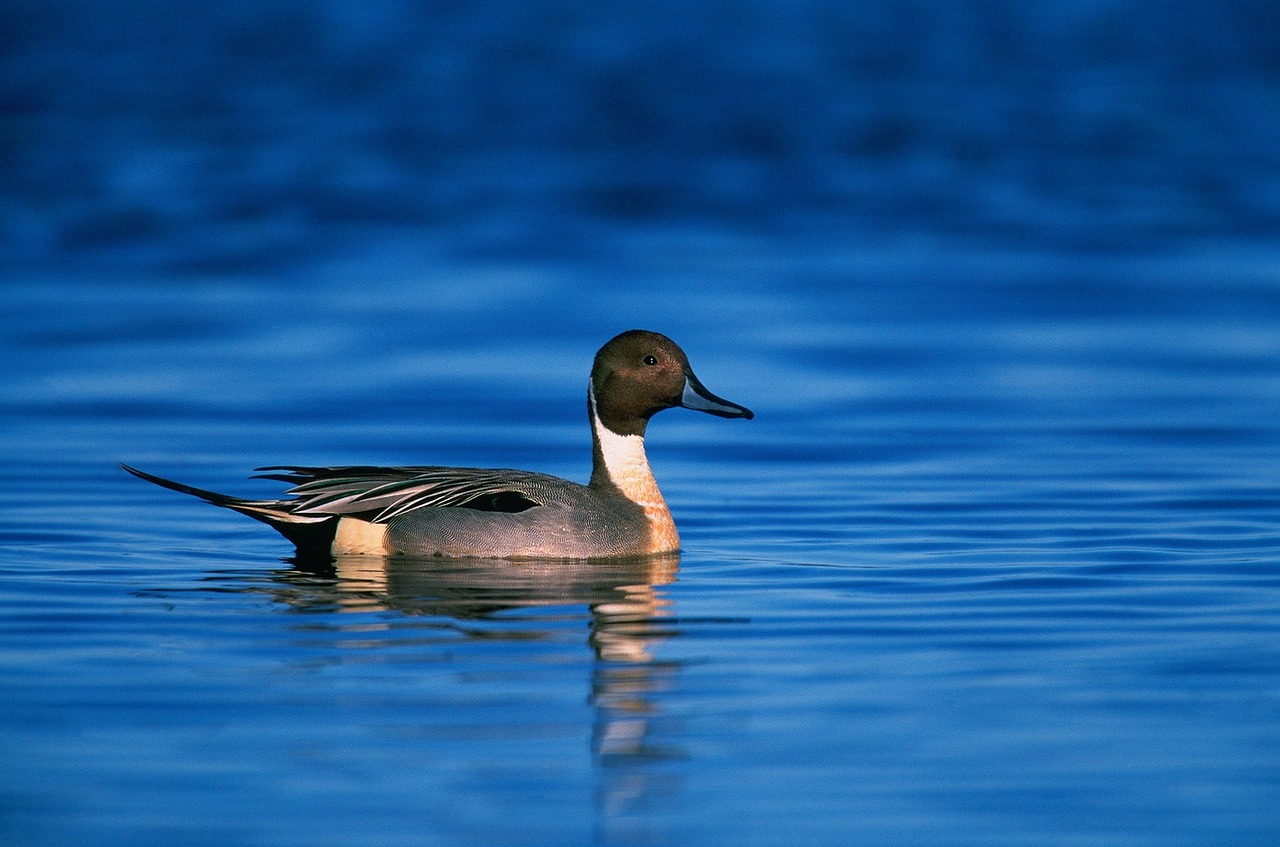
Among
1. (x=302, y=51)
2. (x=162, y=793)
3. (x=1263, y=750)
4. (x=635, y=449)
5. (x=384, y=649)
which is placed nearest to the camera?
(x=162, y=793)

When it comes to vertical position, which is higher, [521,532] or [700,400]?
[700,400]

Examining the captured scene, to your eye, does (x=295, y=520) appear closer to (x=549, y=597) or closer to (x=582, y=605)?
(x=549, y=597)

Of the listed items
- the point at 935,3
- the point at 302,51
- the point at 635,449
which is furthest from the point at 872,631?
the point at 935,3

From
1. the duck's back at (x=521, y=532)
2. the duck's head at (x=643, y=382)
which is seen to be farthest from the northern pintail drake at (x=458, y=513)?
the duck's head at (x=643, y=382)

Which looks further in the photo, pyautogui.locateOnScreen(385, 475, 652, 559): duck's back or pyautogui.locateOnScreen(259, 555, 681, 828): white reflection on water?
pyautogui.locateOnScreen(385, 475, 652, 559): duck's back

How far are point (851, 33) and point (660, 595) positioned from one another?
72.2ft

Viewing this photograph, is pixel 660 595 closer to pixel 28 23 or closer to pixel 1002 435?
pixel 1002 435

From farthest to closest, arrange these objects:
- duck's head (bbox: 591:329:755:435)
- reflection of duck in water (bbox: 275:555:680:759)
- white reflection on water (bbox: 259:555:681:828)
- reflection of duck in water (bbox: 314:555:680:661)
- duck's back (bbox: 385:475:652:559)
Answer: duck's head (bbox: 591:329:755:435), duck's back (bbox: 385:475:652:559), reflection of duck in water (bbox: 314:555:680:661), reflection of duck in water (bbox: 275:555:680:759), white reflection on water (bbox: 259:555:681:828)

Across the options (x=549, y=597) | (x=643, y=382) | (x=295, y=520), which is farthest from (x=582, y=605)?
(x=643, y=382)

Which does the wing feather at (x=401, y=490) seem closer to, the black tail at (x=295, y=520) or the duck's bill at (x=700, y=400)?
the black tail at (x=295, y=520)

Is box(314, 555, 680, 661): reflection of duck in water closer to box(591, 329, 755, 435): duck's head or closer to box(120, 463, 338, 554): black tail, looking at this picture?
box(120, 463, 338, 554): black tail

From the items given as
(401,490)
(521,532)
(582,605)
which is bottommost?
(582,605)

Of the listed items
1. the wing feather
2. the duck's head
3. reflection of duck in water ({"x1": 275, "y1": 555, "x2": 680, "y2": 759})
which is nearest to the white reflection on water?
reflection of duck in water ({"x1": 275, "y1": 555, "x2": 680, "y2": 759})

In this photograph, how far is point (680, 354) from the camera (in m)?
9.07
